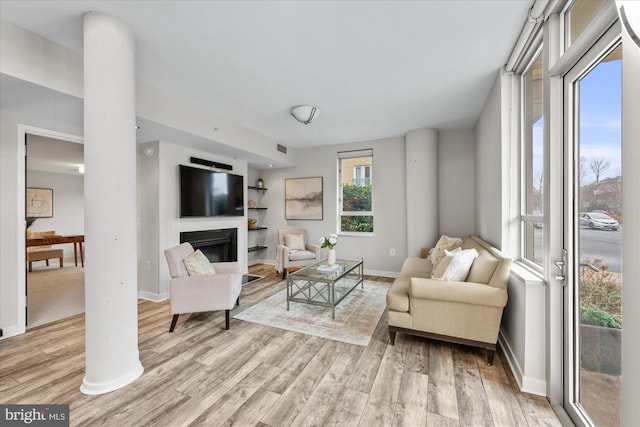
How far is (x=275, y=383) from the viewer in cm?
184

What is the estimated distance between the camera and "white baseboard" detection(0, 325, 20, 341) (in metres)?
2.48

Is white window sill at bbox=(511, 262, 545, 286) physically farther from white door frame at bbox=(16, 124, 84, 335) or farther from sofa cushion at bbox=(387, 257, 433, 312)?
white door frame at bbox=(16, 124, 84, 335)

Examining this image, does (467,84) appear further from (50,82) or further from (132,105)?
(50,82)

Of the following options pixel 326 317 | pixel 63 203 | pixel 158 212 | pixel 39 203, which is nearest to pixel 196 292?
pixel 326 317

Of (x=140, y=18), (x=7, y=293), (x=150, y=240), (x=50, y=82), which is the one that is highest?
(x=140, y=18)

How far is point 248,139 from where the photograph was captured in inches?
166

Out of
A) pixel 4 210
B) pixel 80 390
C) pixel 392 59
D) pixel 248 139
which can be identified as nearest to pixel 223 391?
pixel 80 390

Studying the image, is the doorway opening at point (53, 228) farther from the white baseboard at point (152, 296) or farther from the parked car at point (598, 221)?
the parked car at point (598, 221)

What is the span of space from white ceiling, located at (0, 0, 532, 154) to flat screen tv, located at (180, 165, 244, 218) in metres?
1.11

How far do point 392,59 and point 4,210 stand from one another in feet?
12.7

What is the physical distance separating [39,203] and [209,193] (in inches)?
197

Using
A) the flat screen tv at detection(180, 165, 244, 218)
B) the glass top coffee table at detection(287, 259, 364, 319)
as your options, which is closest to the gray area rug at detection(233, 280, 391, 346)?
the glass top coffee table at detection(287, 259, 364, 319)

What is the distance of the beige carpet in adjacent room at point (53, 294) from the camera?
303cm

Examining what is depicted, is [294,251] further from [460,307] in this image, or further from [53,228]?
[53,228]
